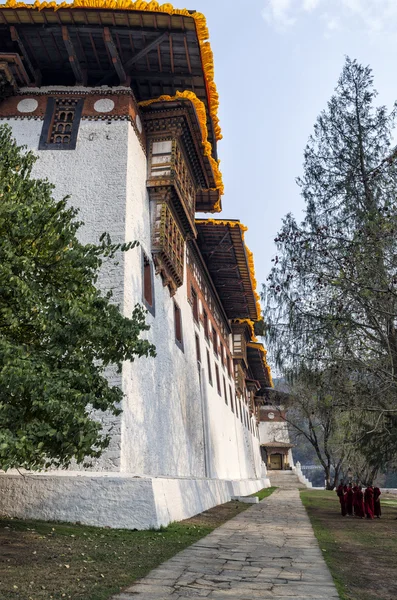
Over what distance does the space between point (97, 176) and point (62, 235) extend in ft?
16.9

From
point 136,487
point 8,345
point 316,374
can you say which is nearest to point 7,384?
point 8,345

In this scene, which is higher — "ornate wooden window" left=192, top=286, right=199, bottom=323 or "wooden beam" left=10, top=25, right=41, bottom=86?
Answer: "wooden beam" left=10, top=25, right=41, bottom=86

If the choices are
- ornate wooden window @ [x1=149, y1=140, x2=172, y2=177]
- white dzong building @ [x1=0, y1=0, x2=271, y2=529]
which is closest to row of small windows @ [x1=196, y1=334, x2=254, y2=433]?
white dzong building @ [x1=0, y1=0, x2=271, y2=529]

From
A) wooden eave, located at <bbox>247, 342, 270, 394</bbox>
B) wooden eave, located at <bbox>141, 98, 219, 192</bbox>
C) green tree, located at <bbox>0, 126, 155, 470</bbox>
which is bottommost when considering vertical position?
green tree, located at <bbox>0, 126, 155, 470</bbox>

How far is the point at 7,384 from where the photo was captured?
3.77m

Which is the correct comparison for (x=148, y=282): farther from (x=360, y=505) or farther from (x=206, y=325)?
(x=206, y=325)

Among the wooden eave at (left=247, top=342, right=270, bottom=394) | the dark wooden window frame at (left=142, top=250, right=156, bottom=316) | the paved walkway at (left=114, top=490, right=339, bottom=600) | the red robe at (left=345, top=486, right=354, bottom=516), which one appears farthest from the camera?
the wooden eave at (left=247, top=342, right=270, bottom=394)

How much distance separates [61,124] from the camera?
33.1 feet

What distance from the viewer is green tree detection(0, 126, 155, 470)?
13.1 ft

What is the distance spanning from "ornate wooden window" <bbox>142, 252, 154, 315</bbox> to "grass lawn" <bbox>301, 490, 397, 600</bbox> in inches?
199

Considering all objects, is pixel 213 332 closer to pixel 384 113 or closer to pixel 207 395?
pixel 207 395

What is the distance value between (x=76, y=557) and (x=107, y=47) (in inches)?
352

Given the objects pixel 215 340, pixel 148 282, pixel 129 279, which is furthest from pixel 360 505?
pixel 215 340

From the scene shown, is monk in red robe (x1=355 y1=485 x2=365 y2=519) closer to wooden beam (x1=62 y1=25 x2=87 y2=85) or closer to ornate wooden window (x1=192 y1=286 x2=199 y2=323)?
ornate wooden window (x1=192 y1=286 x2=199 y2=323)
